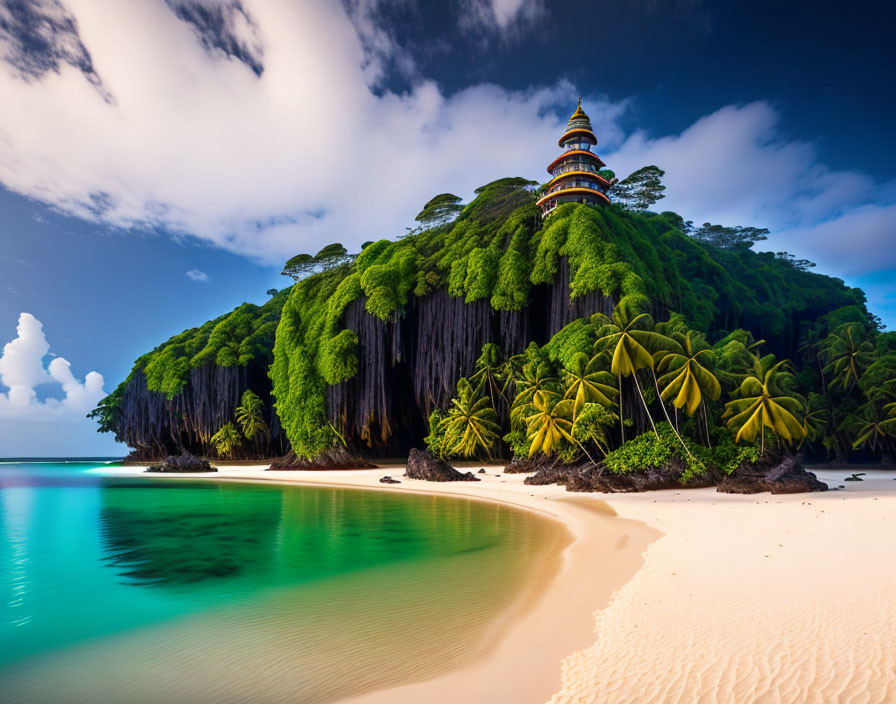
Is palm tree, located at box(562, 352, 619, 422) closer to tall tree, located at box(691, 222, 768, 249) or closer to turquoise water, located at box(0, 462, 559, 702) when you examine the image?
turquoise water, located at box(0, 462, 559, 702)

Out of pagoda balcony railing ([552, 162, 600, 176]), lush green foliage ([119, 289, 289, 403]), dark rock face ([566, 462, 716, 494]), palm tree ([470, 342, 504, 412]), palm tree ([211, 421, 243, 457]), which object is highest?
pagoda balcony railing ([552, 162, 600, 176])

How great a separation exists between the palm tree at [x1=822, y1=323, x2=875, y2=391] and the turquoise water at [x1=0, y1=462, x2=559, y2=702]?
31.1m

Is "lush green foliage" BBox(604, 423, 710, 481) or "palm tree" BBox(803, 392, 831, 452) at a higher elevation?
"palm tree" BBox(803, 392, 831, 452)

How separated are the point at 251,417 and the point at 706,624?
49.1 meters

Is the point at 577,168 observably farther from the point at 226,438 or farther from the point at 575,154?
the point at 226,438

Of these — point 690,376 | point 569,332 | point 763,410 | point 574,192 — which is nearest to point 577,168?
point 574,192

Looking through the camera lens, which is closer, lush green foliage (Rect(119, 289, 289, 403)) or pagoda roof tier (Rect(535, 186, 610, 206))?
pagoda roof tier (Rect(535, 186, 610, 206))

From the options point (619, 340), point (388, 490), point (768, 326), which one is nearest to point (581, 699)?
point (619, 340)

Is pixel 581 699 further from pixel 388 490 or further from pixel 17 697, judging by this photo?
pixel 388 490

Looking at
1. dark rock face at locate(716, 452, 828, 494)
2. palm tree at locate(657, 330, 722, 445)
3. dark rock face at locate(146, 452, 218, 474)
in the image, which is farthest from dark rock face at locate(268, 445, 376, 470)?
dark rock face at locate(716, 452, 828, 494)

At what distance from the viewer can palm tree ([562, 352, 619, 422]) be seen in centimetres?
2156

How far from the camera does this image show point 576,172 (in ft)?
129

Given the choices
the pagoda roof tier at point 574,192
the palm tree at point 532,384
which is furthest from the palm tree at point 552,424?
the pagoda roof tier at point 574,192

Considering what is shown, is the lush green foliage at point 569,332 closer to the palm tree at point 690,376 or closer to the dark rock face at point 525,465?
the palm tree at point 690,376
